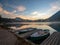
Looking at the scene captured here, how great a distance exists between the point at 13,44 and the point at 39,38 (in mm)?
5686

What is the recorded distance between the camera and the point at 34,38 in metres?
11.7

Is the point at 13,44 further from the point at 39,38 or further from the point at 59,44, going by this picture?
the point at 39,38

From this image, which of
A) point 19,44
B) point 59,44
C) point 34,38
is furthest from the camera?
point 34,38

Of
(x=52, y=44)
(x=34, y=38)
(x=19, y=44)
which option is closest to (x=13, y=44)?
(x=19, y=44)

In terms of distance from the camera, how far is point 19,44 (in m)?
6.53

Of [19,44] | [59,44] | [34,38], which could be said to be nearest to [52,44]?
[59,44]

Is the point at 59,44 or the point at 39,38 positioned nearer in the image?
the point at 59,44

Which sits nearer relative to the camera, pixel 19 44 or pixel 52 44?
pixel 19 44

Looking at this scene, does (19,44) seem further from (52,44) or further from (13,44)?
(52,44)

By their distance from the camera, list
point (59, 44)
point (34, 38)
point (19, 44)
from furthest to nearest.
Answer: point (34, 38)
point (59, 44)
point (19, 44)

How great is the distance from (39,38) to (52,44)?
158 inches

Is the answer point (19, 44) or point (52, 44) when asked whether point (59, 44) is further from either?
point (19, 44)

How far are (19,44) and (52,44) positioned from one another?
2.69m

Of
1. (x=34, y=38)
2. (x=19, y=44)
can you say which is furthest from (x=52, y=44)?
(x=34, y=38)
